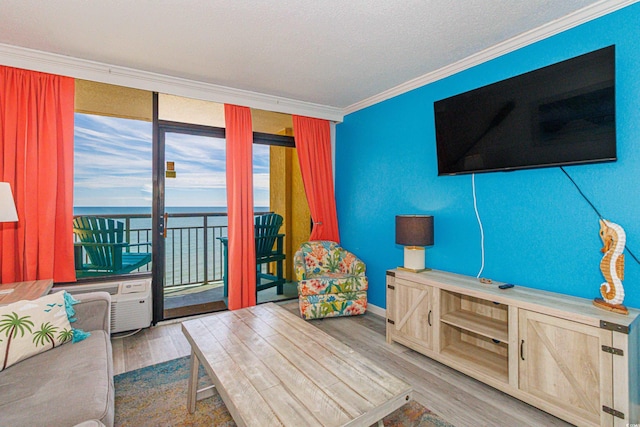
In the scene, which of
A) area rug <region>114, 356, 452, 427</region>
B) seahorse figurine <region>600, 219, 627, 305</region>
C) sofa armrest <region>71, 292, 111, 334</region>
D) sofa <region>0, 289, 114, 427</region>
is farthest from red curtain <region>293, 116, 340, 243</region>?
seahorse figurine <region>600, 219, 627, 305</region>

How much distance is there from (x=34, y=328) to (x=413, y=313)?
102 inches

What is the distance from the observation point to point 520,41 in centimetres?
228

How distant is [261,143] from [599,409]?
12.1 feet

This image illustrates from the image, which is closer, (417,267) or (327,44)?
(327,44)

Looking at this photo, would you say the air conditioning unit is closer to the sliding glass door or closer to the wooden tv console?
the sliding glass door

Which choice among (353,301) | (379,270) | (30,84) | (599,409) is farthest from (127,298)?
(599,409)

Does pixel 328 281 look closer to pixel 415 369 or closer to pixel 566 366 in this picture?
pixel 415 369

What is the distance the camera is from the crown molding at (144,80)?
2.51 m

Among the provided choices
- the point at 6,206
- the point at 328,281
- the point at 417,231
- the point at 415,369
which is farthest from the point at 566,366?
the point at 6,206

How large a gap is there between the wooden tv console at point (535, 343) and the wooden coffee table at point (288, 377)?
1.09m

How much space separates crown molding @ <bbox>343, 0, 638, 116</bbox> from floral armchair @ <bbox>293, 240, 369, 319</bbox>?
2012 mm

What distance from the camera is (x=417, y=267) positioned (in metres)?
2.79

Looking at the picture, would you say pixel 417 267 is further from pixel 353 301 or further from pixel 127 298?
pixel 127 298

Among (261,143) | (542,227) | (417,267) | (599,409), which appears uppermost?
(261,143)
